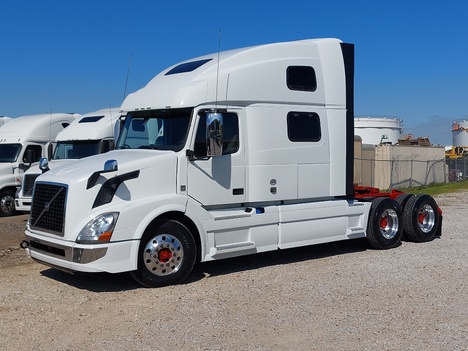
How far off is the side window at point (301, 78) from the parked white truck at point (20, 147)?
1003 cm

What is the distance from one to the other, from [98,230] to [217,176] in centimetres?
208

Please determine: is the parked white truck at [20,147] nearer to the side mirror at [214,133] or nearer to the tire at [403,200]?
the side mirror at [214,133]

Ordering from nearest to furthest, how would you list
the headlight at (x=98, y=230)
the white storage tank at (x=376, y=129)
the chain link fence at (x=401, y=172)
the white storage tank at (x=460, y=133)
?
the headlight at (x=98, y=230) → the chain link fence at (x=401, y=172) → the white storage tank at (x=376, y=129) → the white storage tank at (x=460, y=133)

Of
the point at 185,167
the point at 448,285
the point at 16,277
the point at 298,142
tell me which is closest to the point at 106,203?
the point at 185,167

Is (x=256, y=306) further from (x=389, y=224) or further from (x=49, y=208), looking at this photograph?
(x=389, y=224)

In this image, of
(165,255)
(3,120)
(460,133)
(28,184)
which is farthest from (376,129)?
(165,255)

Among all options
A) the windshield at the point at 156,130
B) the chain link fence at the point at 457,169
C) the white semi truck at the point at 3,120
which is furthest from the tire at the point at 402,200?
the chain link fence at the point at 457,169

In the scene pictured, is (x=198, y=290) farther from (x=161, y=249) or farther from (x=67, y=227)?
(x=67, y=227)

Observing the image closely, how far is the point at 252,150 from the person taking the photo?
9867 mm

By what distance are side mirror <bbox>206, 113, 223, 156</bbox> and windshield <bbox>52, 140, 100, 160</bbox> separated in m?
8.12

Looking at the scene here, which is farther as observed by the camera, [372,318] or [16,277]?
[16,277]

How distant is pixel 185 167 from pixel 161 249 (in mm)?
1242

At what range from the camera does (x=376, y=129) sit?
54.3 metres

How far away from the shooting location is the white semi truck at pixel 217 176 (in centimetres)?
843
